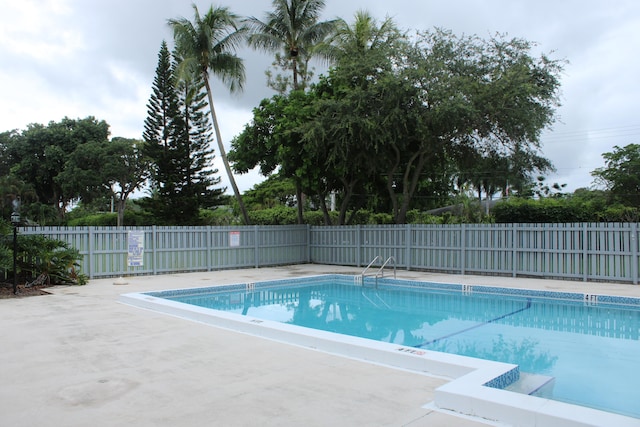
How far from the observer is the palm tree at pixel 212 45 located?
21.3m

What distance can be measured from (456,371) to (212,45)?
19859 millimetres

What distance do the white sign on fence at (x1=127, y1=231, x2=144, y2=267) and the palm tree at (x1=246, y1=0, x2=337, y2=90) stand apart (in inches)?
426

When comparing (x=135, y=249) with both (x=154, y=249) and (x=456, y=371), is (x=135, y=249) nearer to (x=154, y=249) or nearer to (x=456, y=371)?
(x=154, y=249)

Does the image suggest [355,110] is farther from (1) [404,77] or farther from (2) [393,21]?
(2) [393,21]

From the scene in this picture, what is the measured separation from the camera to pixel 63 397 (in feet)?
13.8

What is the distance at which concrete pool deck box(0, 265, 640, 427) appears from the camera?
3762 millimetres

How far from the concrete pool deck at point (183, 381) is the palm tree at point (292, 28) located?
1718 cm

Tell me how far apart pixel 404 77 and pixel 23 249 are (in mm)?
11397

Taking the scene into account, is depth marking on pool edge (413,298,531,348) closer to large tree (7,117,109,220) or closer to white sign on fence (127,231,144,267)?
white sign on fence (127,231,144,267)

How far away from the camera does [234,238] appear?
17.2 metres

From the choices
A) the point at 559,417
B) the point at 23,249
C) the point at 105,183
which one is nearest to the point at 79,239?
the point at 23,249

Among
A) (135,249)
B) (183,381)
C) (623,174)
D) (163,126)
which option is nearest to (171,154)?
(163,126)

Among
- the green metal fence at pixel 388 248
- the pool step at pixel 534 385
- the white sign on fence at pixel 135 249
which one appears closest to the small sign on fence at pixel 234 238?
the green metal fence at pixel 388 248

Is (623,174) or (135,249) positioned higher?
(623,174)
